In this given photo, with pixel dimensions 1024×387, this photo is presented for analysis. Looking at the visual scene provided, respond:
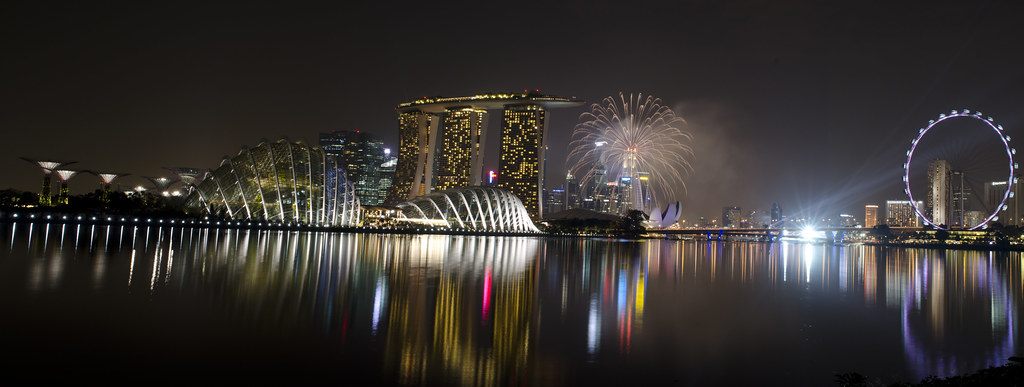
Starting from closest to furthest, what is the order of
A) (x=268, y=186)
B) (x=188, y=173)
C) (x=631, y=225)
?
(x=268, y=186)
(x=188, y=173)
(x=631, y=225)

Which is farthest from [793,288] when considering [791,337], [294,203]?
[294,203]

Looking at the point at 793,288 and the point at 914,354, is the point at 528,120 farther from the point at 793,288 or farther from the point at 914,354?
the point at 914,354

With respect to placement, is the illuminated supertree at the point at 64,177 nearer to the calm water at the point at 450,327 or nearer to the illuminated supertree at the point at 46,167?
the illuminated supertree at the point at 46,167

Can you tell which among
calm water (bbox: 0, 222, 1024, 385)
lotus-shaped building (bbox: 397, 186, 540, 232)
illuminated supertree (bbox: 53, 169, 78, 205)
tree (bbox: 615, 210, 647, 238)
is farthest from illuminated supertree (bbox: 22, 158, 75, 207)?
tree (bbox: 615, 210, 647, 238)

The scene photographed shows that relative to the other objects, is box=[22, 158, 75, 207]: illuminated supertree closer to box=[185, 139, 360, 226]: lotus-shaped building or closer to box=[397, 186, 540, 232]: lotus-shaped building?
box=[185, 139, 360, 226]: lotus-shaped building

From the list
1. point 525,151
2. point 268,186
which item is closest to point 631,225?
point 525,151

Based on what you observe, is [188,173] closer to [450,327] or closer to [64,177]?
[64,177]
